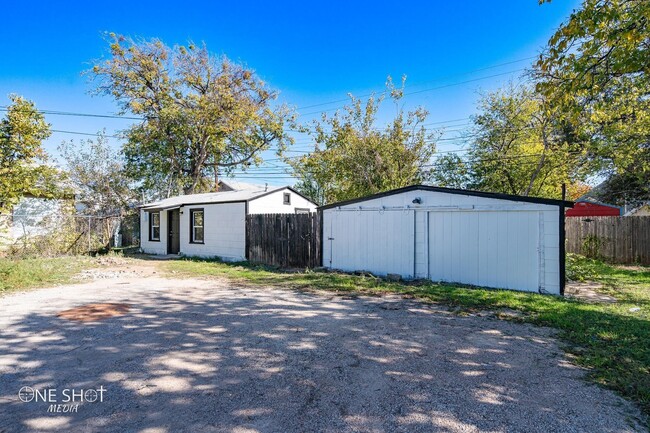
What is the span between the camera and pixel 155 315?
17.4 feet

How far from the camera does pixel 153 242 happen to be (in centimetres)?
1584

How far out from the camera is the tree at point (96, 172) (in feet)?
66.8

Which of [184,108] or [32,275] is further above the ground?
[184,108]

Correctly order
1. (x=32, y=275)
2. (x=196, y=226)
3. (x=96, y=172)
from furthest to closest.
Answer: (x=96, y=172)
(x=196, y=226)
(x=32, y=275)

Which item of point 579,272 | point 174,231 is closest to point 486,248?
point 579,272

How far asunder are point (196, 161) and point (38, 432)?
2264 cm

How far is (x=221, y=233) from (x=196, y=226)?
1.75 metres

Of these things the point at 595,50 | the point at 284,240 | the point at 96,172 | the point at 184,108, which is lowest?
the point at 284,240

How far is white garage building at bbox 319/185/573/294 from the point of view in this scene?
7059 millimetres

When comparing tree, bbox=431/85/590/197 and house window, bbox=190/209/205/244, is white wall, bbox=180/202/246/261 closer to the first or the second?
house window, bbox=190/209/205/244

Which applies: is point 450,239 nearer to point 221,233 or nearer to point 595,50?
point 595,50

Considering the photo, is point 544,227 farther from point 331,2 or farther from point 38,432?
point 331,2

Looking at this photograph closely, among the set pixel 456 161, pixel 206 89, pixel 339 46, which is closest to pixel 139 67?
pixel 206 89

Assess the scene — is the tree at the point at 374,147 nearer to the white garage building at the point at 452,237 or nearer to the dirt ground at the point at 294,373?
the white garage building at the point at 452,237
